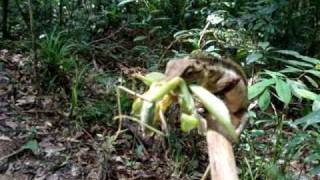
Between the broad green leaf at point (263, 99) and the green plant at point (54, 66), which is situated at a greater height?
the broad green leaf at point (263, 99)

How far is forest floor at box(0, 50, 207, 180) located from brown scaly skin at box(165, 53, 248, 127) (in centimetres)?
212

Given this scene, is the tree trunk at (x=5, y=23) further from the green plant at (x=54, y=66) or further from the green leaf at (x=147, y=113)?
the green leaf at (x=147, y=113)

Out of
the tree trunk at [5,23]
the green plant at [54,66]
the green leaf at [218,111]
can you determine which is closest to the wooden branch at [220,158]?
the green leaf at [218,111]

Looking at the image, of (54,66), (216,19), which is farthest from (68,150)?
(216,19)

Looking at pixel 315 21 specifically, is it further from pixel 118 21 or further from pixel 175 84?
pixel 175 84

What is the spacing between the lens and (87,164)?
2.93m

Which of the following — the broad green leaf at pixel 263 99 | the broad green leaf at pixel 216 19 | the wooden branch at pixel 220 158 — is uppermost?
the wooden branch at pixel 220 158

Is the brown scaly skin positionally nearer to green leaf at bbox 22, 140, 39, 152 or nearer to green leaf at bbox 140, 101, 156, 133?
green leaf at bbox 140, 101, 156, 133

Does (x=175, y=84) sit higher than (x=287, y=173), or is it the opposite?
(x=175, y=84)

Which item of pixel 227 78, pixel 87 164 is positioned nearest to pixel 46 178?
pixel 87 164

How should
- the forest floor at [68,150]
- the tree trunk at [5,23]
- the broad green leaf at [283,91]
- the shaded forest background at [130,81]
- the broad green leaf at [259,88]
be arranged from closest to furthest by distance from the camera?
1. the broad green leaf at [283,91]
2. the broad green leaf at [259,88]
3. the shaded forest background at [130,81]
4. the forest floor at [68,150]
5. the tree trunk at [5,23]

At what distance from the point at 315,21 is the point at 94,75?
1.75 m

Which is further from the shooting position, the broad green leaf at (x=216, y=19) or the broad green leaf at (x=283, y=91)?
the broad green leaf at (x=216, y=19)

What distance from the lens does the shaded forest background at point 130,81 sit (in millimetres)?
2746
